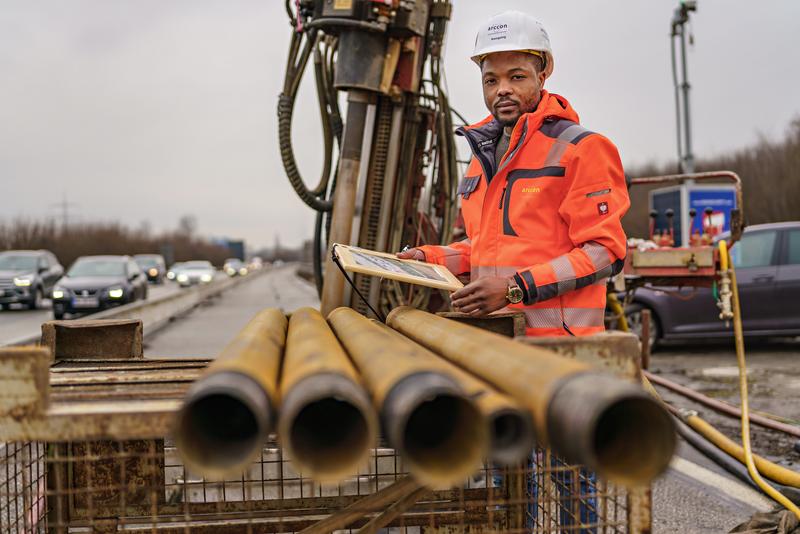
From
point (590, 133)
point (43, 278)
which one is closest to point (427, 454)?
point (590, 133)

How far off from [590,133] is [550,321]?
693mm

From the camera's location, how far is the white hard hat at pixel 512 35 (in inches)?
115

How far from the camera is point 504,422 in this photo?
59.2 inches

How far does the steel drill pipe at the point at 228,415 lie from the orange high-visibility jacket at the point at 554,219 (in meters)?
1.35

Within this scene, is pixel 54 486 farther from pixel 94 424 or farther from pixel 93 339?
pixel 94 424

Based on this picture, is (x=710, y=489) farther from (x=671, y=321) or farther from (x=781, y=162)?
(x=781, y=162)

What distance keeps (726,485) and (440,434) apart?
14.0 ft

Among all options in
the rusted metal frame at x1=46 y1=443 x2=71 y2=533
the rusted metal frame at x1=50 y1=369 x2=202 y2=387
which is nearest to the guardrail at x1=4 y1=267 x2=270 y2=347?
the rusted metal frame at x1=46 y1=443 x2=71 y2=533

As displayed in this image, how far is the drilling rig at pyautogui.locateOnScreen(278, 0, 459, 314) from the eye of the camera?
222 inches

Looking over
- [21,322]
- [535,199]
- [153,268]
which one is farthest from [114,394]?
[153,268]

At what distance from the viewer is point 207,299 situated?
30969mm

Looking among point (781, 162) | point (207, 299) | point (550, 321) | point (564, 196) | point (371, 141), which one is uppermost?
point (781, 162)

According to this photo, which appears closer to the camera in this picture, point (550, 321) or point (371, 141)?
point (550, 321)

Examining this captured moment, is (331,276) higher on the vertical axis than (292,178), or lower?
lower
